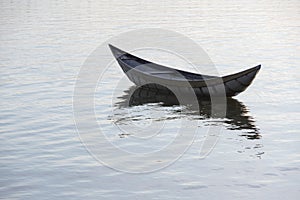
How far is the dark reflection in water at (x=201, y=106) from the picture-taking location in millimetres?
17609

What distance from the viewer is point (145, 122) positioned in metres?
18.1

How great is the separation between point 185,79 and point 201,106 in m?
1.38

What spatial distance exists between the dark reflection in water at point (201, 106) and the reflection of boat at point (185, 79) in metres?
0.30

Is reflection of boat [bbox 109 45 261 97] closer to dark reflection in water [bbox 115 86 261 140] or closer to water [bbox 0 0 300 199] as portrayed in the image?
dark reflection in water [bbox 115 86 261 140]

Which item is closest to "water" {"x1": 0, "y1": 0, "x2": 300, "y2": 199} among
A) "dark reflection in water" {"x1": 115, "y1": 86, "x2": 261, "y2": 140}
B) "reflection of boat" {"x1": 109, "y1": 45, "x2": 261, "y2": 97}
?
"dark reflection in water" {"x1": 115, "y1": 86, "x2": 261, "y2": 140}

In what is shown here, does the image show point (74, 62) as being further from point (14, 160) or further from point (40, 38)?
point (14, 160)

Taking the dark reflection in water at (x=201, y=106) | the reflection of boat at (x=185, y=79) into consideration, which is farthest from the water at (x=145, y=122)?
the reflection of boat at (x=185, y=79)

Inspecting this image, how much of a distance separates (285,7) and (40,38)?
2786cm

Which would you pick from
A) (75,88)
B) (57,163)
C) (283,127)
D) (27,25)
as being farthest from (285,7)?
(57,163)

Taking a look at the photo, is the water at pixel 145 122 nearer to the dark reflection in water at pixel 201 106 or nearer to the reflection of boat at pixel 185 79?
the dark reflection in water at pixel 201 106

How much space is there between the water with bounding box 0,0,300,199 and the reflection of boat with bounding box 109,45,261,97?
2.39 ft

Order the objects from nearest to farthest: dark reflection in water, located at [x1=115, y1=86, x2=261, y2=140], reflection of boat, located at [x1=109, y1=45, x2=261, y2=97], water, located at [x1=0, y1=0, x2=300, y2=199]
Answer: water, located at [x1=0, y1=0, x2=300, y2=199] → dark reflection in water, located at [x1=115, y1=86, x2=261, y2=140] → reflection of boat, located at [x1=109, y1=45, x2=261, y2=97]

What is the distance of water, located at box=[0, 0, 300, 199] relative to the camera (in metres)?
12.9

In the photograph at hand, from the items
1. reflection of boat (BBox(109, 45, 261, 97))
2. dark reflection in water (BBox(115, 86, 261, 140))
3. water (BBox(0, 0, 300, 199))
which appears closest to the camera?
water (BBox(0, 0, 300, 199))
